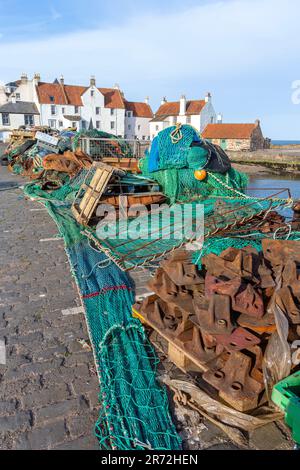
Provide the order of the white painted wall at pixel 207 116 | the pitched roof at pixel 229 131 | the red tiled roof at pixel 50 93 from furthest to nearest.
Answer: the white painted wall at pixel 207 116 → the pitched roof at pixel 229 131 → the red tiled roof at pixel 50 93

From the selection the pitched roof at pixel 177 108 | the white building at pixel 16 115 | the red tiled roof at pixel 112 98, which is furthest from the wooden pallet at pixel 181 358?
the red tiled roof at pixel 112 98

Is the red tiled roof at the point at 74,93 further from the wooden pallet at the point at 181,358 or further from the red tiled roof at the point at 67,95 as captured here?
the wooden pallet at the point at 181,358

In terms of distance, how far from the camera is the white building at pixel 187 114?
6038 centimetres

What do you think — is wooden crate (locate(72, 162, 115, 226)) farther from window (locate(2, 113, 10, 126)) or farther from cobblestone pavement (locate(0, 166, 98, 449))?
window (locate(2, 113, 10, 126))

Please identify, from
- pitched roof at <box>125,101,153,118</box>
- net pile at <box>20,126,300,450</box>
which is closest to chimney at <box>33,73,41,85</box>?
pitched roof at <box>125,101,153,118</box>

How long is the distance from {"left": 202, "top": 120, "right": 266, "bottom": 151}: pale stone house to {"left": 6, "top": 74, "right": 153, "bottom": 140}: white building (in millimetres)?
15054

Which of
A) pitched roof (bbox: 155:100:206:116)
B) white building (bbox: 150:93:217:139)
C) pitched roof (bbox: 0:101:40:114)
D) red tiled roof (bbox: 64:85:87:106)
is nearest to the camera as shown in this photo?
pitched roof (bbox: 0:101:40:114)

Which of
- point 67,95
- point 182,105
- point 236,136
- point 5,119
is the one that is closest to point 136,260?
point 236,136

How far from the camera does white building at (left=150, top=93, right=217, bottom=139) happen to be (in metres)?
60.4

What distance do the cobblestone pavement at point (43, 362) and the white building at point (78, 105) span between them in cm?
5564

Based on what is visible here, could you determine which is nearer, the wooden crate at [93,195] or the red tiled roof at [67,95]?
the wooden crate at [93,195]

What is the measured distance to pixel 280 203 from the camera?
739cm

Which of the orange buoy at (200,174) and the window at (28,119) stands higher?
the window at (28,119)

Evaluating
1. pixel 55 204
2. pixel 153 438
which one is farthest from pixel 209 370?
pixel 55 204
